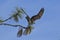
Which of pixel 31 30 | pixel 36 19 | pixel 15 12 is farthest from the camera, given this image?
pixel 15 12

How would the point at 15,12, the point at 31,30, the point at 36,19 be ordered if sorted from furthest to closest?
the point at 15,12
the point at 31,30
the point at 36,19

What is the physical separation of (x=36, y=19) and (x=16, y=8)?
2.64ft

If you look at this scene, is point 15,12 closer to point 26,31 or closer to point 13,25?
point 13,25

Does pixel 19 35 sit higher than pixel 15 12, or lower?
lower

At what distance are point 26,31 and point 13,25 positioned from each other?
55 centimetres

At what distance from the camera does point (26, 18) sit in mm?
4742

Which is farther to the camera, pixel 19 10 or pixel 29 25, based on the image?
pixel 19 10

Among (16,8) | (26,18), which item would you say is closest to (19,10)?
(16,8)

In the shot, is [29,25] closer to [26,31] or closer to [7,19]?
[26,31]

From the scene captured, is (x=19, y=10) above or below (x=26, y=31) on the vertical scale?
above

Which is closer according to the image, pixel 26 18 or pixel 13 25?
pixel 26 18

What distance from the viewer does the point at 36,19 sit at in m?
4.64

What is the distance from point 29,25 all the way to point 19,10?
21.3 inches

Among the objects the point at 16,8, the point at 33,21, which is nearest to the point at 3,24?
the point at 16,8
